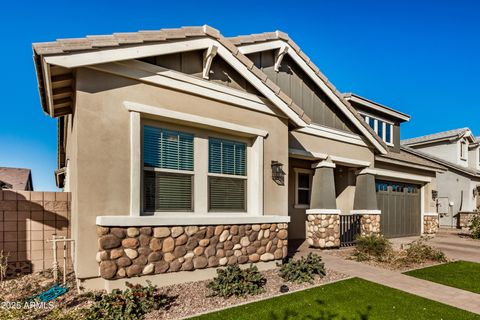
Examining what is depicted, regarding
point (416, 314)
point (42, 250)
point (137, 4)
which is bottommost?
point (416, 314)

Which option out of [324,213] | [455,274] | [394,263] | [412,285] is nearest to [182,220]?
[412,285]

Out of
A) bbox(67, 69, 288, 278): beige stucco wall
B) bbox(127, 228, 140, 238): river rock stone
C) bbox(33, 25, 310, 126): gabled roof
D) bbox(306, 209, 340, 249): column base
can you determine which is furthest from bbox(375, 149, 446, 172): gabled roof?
bbox(127, 228, 140, 238): river rock stone

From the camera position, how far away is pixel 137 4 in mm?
10953

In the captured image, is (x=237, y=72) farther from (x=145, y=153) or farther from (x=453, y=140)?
(x=453, y=140)

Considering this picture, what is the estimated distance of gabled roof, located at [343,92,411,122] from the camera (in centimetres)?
1409

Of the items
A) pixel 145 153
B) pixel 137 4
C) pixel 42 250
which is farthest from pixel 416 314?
pixel 137 4

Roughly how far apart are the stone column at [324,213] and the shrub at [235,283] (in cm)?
492

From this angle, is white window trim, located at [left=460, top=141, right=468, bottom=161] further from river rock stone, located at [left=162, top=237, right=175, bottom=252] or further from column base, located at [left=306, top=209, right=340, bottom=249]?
river rock stone, located at [left=162, top=237, right=175, bottom=252]

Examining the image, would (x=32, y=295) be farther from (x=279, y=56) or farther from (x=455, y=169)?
(x=455, y=169)

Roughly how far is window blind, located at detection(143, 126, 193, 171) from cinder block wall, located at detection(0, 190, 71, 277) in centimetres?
258

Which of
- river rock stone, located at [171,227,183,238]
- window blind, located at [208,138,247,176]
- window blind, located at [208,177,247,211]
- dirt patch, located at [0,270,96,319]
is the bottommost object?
dirt patch, located at [0,270,96,319]

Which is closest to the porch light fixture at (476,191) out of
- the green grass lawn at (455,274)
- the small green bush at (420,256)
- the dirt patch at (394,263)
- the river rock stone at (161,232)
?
the green grass lawn at (455,274)

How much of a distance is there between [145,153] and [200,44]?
108 inches

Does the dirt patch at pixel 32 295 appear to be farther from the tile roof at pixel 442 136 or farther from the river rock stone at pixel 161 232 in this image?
the tile roof at pixel 442 136
